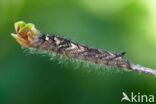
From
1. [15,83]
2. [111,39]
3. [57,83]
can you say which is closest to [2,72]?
[15,83]

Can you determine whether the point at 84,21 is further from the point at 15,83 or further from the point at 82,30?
the point at 15,83

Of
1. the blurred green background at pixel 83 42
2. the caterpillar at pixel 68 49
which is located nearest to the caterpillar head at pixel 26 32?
the caterpillar at pixel 68 49

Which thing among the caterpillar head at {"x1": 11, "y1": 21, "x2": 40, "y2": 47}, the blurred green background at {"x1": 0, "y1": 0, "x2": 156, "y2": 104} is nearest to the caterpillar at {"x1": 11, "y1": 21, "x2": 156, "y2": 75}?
the caterpillar head at {"x1": 11, "y1": 21, "x2": 40, "y2": 47}

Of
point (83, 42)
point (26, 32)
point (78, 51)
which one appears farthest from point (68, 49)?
point (83, 42)

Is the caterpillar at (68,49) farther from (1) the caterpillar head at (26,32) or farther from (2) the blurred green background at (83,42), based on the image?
(2) the blurred green background at (83,42)

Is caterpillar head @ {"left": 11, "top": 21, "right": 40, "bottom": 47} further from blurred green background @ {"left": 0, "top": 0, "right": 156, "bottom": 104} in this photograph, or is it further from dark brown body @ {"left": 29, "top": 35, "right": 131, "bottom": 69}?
blurred green background @ {"left": 0, "top": 0, "right": 156, "bottom": 104}

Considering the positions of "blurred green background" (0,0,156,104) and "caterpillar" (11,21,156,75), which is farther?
"blurred green background" (0,0,156,104)
